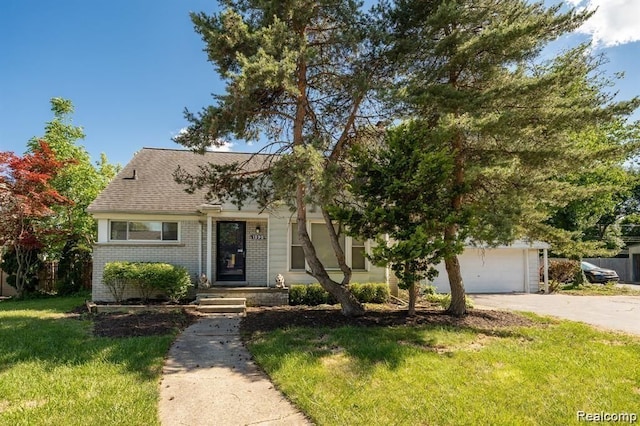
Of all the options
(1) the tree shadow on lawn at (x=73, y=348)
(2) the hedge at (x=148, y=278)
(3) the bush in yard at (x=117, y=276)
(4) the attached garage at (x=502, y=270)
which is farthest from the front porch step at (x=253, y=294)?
(4) the attached garage at (x=502, y=270)

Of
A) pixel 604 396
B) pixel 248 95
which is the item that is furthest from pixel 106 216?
pixel 604 396

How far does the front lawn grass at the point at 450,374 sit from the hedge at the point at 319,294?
4.00m

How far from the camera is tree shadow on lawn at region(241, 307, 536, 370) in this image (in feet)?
20.1

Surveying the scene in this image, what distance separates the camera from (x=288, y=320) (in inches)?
346

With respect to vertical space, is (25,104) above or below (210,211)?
Answer: above

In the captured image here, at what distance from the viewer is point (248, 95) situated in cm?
775

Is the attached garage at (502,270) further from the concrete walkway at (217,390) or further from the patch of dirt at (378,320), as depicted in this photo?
the concrete walkway at (217,390)

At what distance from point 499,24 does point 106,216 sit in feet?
38.5

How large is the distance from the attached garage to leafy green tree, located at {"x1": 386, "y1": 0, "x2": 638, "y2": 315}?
8.89 m

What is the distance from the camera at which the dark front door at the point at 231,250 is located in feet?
43.3

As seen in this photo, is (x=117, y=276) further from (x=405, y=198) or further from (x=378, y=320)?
(x=405, y=198)

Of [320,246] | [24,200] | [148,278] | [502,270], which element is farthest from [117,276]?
[502,270]

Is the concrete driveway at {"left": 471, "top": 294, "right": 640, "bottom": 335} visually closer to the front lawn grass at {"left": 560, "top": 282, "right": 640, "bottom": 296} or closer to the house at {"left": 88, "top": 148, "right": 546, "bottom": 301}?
the front lawn grass at {"left": 560, "top": 282, "right": 640, "bottom": 296}

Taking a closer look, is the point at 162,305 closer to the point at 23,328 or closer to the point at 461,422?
the point at 23,328
